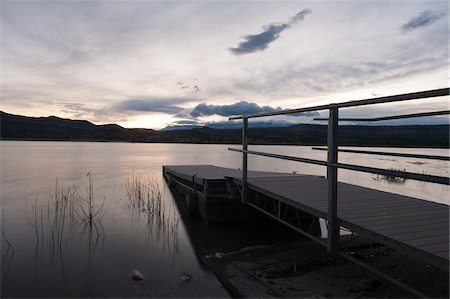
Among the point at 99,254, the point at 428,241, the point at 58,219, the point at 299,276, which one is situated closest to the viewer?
the point at 428,241

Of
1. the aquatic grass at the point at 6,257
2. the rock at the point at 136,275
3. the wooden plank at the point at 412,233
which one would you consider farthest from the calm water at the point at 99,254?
the wooden plank at the point at 412,233

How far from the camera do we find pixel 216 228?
25.3 feet

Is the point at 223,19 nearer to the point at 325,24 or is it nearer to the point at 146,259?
the point at 325,24

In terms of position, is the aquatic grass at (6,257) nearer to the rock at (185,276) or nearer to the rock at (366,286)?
the rock at (185,276)

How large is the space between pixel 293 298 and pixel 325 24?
6816mm

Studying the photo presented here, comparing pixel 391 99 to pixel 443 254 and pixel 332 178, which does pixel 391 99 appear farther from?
pixel 443 254

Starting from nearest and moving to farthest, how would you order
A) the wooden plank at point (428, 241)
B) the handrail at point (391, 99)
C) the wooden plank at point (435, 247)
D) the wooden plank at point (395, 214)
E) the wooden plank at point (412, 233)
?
the handrail at point (391, 99) < the wooden plank at point (435, 247) < the wooden plank at point (428, 241) < the wooden plank at point (412, 233) < the wooden plank at point (395, 214)

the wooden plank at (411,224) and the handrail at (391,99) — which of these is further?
the wooden plank at (411,224)

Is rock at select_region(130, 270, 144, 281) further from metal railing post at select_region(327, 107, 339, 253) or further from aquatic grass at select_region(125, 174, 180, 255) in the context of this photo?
metal railing post at select_region(327, 107, 339, 253)

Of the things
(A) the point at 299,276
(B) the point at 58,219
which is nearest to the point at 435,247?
(A) the point at 299,276

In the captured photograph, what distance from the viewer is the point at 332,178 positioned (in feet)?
11.6

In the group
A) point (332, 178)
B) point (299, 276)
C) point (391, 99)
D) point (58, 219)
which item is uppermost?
point (391, 99)

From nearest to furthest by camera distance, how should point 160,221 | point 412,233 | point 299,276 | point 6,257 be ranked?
point 412,233, point 299,276, point 6,257, point 160,221

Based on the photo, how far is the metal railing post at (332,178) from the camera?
343 centimetres
